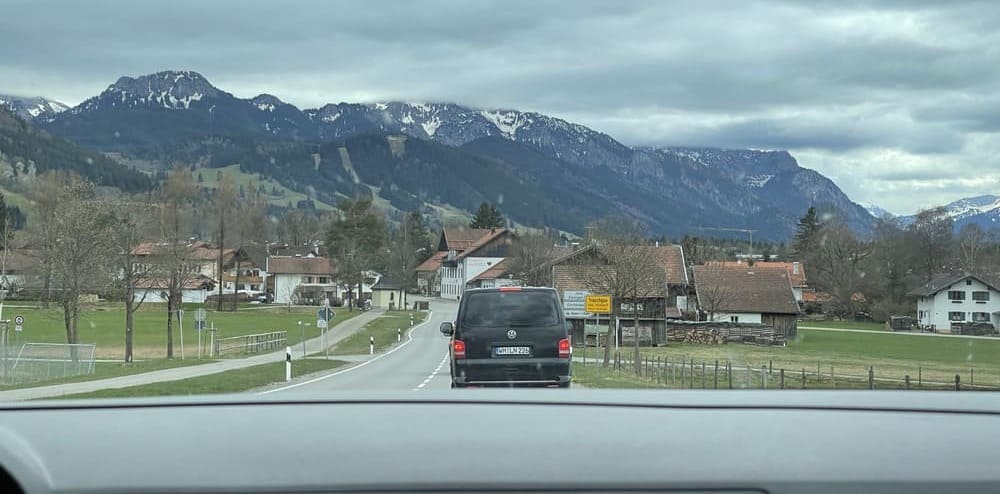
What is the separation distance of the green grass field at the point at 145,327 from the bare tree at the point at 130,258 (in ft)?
12.9

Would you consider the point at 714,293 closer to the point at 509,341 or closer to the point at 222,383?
the point at 222,383

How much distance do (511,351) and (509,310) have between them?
0.70 m

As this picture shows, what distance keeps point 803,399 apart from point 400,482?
1.27 m

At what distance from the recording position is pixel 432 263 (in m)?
172

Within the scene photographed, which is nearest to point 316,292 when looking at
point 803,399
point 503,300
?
point 503,300

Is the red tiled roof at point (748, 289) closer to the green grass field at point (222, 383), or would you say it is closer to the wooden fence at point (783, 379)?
the wooden fence at point (783, 379)

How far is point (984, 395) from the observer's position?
2971 mm

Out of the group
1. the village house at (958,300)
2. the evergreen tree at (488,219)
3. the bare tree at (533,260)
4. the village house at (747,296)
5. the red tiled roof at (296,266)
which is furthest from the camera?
the evergreen tree at (488,219)

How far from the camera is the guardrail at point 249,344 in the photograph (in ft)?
173

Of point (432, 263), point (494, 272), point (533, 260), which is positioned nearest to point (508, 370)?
point (533, 260)

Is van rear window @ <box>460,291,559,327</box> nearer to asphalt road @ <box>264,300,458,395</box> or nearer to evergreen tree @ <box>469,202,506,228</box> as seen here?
asphalt road @ <box>264,300,458,395</box>

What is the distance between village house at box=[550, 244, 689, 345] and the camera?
59500 millimetres

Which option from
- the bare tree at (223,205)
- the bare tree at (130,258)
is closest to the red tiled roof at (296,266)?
the bare tree at (223,205)

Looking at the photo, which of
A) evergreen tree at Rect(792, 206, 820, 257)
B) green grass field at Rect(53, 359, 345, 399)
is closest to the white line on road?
green grass field at Rect(53, 359, 345, 399)
